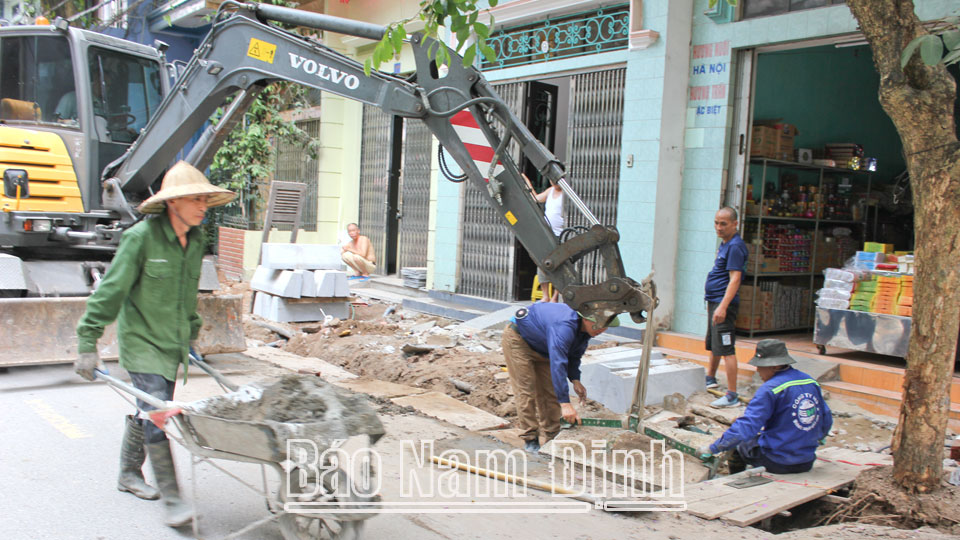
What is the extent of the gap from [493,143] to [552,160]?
579 mm

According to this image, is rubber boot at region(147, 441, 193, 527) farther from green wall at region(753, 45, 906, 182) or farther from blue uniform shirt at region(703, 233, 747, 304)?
green wall at region(753, 45, 906, 182)

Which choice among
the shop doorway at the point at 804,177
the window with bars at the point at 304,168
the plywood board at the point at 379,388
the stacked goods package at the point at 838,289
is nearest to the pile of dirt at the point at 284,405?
the plywood board at the point at 379,388

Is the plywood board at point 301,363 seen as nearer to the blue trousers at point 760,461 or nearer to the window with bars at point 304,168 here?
the blue trousers at point 760,461

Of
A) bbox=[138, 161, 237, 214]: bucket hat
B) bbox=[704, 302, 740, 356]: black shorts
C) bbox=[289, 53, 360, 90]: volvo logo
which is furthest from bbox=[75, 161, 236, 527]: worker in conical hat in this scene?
bbox=[704, 302, 740, 356]: black shorts

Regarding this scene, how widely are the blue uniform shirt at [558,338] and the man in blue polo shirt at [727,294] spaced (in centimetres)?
209

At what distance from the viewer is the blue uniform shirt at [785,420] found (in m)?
5.09

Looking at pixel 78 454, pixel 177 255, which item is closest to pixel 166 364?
pixel 177 255

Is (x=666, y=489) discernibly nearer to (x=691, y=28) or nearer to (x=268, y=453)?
(x=268, y=453)

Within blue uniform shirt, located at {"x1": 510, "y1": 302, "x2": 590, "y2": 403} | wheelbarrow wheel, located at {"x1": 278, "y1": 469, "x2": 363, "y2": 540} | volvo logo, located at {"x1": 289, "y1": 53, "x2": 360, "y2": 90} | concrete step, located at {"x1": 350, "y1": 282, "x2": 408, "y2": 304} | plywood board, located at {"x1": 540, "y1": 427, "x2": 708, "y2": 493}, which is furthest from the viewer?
concrete step, located at {"x1": 350, "y1": 282, "x2": 408, "y2": 304}

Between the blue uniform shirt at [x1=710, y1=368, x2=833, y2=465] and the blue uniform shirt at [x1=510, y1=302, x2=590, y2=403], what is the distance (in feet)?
3.92

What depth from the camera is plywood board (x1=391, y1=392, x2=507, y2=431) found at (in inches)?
255

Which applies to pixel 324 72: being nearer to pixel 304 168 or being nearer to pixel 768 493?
pixel 768 493

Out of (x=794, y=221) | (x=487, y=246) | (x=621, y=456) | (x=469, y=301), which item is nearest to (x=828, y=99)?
(x=794, y=221)

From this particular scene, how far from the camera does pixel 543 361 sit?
6.16m
